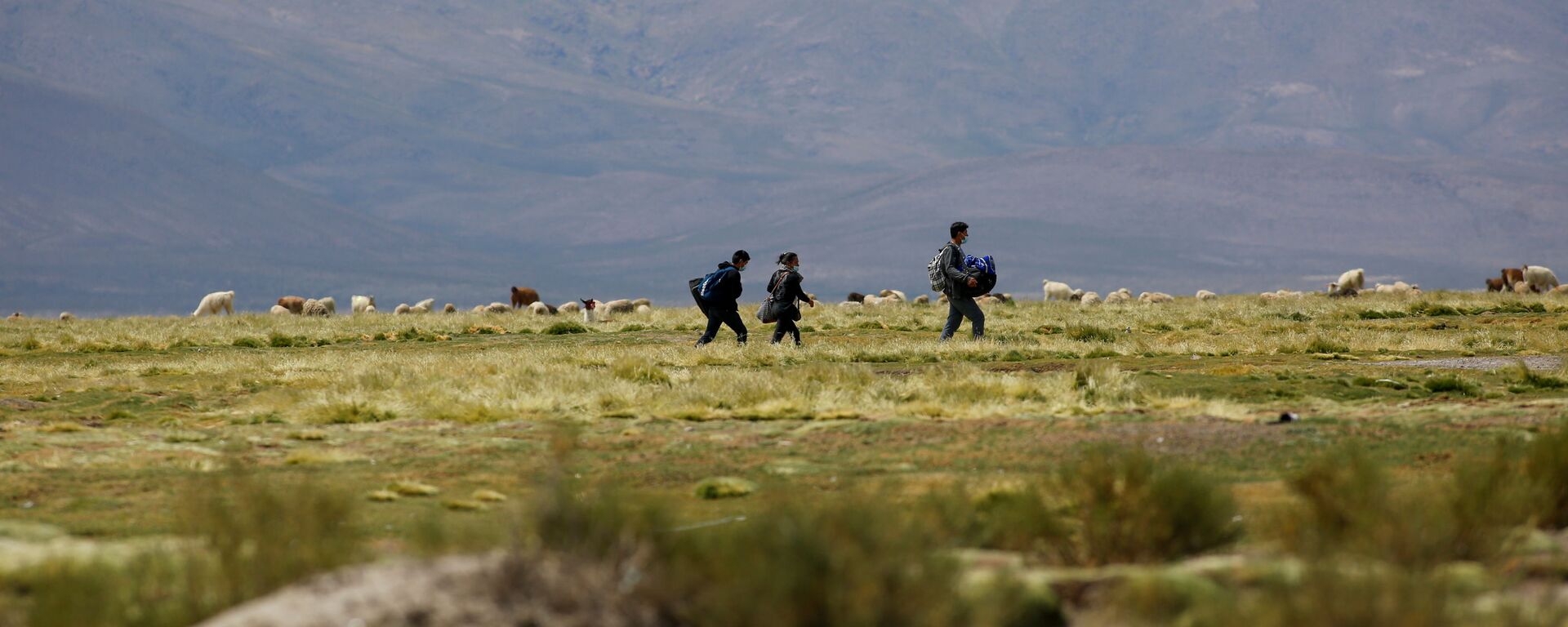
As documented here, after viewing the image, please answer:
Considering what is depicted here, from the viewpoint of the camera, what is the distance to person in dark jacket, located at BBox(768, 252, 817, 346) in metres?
24.7

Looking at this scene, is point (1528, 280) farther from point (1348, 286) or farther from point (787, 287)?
point (787, 287)

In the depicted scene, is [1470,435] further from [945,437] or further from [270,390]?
[270,390]

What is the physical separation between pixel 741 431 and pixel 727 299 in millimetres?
9571

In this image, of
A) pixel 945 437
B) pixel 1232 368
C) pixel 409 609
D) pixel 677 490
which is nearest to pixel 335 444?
pixel 677 490

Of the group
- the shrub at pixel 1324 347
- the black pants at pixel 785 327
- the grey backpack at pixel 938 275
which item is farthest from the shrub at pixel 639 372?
the shrub at pixel 1324 347

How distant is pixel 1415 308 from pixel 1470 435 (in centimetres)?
2482

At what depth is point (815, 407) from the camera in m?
16.7

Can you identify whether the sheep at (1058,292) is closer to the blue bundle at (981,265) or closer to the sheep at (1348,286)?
the sheep at (1348,286)

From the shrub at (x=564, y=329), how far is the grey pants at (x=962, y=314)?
1134 cm

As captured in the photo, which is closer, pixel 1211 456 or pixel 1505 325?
pixel 1211 456

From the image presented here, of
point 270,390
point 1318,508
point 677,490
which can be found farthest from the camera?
point 270,390

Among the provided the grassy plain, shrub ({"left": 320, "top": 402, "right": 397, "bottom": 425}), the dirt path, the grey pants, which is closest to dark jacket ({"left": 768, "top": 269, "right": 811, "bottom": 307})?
the grassy plain

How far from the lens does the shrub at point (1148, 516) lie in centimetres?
894

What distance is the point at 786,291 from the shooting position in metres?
24.8
